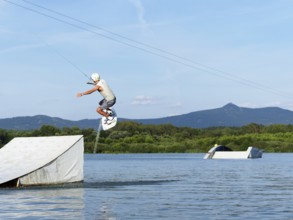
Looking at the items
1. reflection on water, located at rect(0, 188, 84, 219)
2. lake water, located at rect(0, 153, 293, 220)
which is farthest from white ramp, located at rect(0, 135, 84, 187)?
reflection on water, located at rect(0, 188, 84, 219)

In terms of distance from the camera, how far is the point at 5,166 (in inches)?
1720

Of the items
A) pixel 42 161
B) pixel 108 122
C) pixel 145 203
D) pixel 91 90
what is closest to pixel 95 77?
pixel 91 90

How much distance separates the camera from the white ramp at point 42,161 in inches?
1650

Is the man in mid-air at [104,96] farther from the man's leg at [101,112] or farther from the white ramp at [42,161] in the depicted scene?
the white ramp at [42,161]

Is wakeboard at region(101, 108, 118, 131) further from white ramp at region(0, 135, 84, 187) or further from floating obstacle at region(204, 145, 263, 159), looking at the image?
floating obstacle at region(204, 145, 263, 159)

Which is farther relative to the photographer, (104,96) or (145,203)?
(145,203)

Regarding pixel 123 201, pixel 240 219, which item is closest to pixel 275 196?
pixel 123 201

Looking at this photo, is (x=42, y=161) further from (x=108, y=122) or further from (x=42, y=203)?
(x=108, y=122)

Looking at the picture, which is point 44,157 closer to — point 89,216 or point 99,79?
point 99,79

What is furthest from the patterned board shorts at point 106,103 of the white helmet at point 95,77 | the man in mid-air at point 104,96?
the white helmet at point 95,77

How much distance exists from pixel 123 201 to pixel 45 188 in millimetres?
10013

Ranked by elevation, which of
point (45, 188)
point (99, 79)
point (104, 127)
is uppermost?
point (99, 79)

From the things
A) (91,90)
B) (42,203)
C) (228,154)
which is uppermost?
(91,90)

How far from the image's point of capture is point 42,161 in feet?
139
